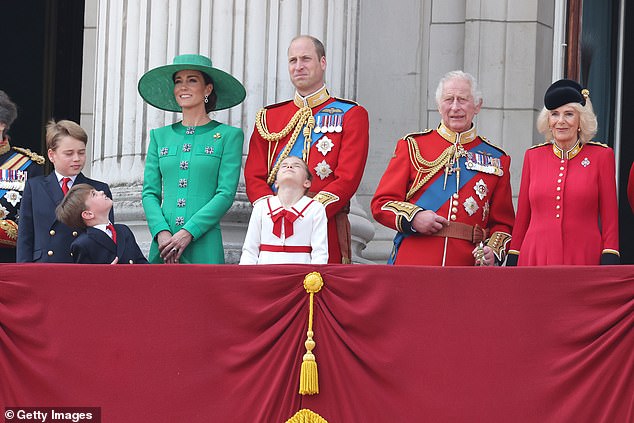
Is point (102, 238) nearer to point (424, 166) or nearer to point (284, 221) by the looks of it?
point (284, 221)

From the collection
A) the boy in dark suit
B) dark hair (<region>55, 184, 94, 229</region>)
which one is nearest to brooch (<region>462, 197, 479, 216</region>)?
the boy in dark suit

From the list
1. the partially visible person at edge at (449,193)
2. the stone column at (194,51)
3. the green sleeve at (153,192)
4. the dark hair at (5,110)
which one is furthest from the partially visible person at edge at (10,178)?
the partially visible person at edge at (449,193)

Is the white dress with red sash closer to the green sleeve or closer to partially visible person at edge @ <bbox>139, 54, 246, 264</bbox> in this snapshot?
partially visible person at edge @ <bbox>139, 54, 246, 264</bbox>

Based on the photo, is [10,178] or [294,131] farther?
[10,178]

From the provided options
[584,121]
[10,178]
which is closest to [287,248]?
[584,121]

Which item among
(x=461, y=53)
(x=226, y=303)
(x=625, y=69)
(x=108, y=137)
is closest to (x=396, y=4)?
(x=461, y=53)

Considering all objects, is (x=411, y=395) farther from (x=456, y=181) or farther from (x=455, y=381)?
(x=456, y=181)

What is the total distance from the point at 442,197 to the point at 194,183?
130cm

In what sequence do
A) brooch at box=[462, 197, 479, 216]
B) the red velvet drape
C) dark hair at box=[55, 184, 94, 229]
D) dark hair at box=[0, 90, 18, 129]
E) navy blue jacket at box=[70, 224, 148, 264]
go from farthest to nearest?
dark hair at box=[0, 90, 18, 129] < brooch at box=[462, 197, 479, 216] < dark hair at box=[55, 184, 94, 229] < navy blue jacket at box=[70, 224, 148, 264] < the red velvet drape

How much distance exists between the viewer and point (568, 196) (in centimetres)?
826

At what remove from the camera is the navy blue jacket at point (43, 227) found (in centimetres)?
853

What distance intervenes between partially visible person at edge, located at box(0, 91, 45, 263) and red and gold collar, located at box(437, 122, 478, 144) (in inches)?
87.0

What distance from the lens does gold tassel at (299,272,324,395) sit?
7559 millimetres

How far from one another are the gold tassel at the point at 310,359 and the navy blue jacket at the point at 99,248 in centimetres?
116
